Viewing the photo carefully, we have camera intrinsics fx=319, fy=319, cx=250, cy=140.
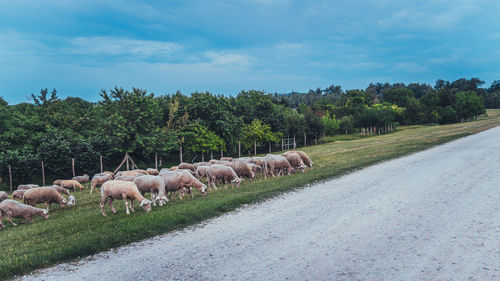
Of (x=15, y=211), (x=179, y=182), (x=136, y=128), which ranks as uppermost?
(x=136, y=128)

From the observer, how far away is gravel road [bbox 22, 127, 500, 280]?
297 inches

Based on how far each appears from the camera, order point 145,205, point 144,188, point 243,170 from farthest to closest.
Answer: point 243,170, point 144,188, point 145,205

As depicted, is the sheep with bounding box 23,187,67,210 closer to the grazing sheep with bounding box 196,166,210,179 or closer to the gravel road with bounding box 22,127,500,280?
the grazing sheep with bounding box 196,166,210,179

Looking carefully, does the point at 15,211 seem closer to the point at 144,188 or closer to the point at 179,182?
the point at 144,188

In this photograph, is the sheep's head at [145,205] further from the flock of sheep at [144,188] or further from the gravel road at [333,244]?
the gravel road at [333,244]

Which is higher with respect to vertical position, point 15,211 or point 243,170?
point 243,170

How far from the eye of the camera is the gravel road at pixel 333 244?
7.54 meters

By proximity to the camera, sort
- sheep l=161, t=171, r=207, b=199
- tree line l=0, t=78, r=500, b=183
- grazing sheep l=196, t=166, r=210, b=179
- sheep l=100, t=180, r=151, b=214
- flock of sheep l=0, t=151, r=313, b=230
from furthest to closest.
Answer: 1. tree line l=0, t=78, r=500, b=183
2. grazing sheep l=196, t=166, r=210, b=179
3. sheep l=161, t=171, r=207, b=199
4. flock of sheep l=0, t=151, r=313, b=230
5. sheep l=100, t=180, r=151, b=214

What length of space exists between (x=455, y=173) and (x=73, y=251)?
20.1 meters

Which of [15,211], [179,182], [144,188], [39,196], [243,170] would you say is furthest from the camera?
[243,170]

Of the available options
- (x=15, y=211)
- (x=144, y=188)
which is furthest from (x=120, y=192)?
(x=15, y=211)

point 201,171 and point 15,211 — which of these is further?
point 201,171

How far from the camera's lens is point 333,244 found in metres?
9.13

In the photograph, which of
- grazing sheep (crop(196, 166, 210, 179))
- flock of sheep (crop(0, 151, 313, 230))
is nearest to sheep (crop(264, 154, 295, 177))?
flock of sheep (crop(0, 151, 313, 230))
